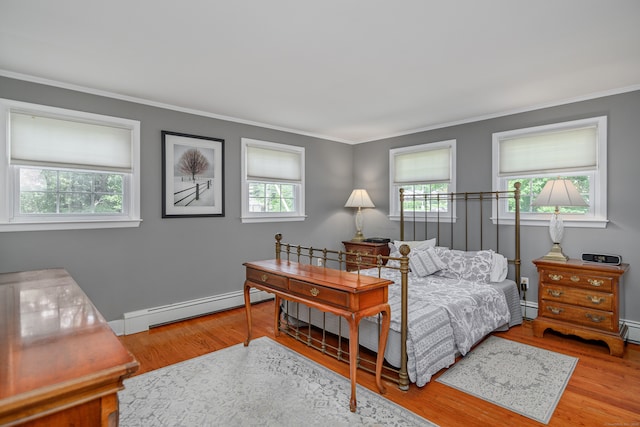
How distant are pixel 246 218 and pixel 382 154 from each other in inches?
94.0

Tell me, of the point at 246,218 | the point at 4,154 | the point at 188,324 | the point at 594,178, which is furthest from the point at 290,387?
the point at 594,178

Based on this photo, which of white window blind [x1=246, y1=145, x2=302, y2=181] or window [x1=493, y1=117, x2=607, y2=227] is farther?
white window blind [x1=246, y1=145, x2=302, y2=181]

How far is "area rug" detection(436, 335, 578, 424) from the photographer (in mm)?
2248

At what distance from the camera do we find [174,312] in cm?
386

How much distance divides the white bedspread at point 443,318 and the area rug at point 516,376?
0.14m

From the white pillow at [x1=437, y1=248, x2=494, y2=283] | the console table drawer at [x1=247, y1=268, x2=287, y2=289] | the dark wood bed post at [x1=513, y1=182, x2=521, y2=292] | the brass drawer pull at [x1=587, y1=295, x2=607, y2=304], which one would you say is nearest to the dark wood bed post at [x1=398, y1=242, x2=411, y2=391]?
the console table drawer at [x1=247, y1=268, x2=287, y2=289]

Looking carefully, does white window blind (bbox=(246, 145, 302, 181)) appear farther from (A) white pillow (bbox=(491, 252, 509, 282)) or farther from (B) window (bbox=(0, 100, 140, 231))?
(A) white pillow (bbox=(491, 252, 509, 282))

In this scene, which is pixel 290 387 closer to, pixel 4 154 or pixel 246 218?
pixel 246 218

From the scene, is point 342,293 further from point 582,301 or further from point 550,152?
point 550,152

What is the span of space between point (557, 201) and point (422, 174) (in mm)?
1796

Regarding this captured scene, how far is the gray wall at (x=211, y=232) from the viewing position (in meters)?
3.23

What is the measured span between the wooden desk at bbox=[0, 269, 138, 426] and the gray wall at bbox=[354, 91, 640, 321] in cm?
418

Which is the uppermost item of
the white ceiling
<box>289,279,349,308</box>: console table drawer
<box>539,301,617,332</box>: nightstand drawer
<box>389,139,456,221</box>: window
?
the white ceiling

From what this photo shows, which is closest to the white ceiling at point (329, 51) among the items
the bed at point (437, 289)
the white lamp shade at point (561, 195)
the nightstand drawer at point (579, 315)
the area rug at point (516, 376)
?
the white lamp shade at point (561, 195)
